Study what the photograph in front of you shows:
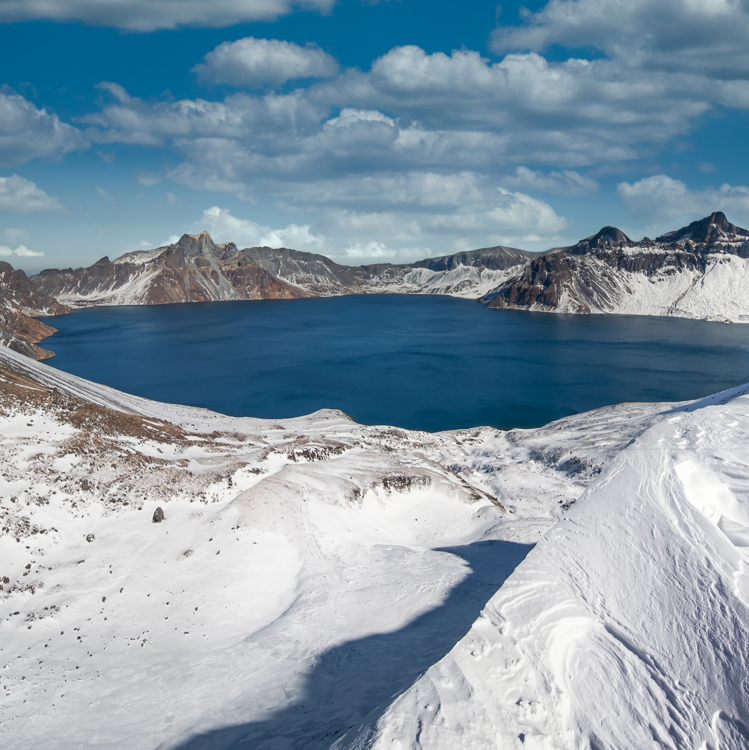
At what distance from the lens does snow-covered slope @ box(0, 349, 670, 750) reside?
45.4 ft

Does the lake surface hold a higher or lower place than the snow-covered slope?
higher

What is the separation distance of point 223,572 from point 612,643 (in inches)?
643

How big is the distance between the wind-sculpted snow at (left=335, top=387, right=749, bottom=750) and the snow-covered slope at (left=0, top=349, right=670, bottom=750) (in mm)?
971

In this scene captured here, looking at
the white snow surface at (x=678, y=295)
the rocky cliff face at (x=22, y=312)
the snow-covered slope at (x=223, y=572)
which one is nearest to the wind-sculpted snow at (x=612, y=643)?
the snow-covered slope at (x=223, y=572)

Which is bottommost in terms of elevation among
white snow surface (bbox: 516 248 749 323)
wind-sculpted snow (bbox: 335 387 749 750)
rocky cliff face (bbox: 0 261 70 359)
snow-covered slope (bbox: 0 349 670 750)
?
snow-covered slope (bbox: 0 349 670 750)

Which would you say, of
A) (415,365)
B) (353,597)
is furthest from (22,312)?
(353,597)

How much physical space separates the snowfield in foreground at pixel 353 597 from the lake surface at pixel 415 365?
33036 millimetres

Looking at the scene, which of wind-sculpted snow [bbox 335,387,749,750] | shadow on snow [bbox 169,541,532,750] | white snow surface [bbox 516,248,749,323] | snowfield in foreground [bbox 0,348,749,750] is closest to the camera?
wind-sculpted snow [bbox 335,387,749,750]

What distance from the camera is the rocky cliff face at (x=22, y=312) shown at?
9083 cm

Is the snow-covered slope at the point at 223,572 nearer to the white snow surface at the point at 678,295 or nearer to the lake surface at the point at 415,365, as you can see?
the lake surface at the point at 415,365

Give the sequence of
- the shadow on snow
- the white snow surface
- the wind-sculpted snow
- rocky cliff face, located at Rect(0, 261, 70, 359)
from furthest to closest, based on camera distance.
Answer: the white snow surface
rocky cliff face, located at Rect(0, 261, 70, 359)
the shadow on snow
the wind-sculpted snow

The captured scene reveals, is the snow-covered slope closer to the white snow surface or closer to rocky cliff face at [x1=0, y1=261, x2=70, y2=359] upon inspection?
rocky cliff face at [x1=0, y1=261, x2=70, y2=359]

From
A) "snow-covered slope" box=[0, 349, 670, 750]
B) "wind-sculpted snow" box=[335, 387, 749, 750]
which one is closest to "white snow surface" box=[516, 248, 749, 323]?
"snow-covered slope" box=[0, 349, 670, 750]

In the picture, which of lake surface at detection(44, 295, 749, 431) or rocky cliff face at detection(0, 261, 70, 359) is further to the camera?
rocky cliff face at detection(0, 261, 70, 359)
